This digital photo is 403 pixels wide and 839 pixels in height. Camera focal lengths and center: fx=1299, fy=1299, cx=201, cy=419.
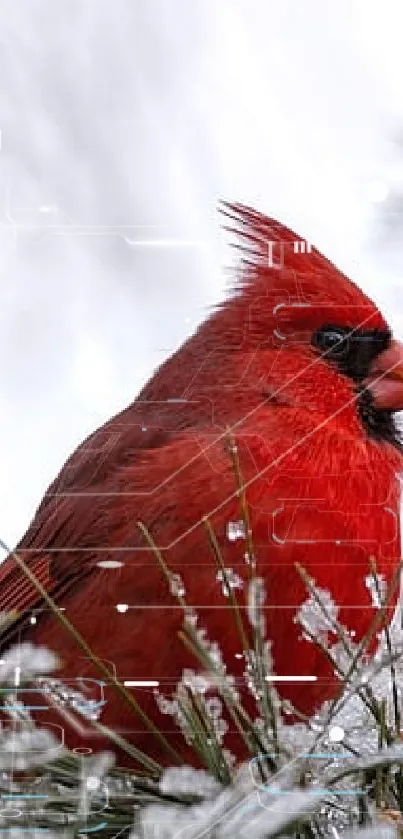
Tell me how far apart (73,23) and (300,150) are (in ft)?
0.88

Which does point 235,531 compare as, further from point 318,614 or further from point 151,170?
point 151,170

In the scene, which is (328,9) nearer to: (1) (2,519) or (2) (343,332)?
(2) (343,332)

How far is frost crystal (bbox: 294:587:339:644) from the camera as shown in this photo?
1.13 m

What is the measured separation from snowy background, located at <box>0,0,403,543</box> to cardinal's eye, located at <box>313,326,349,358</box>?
0.16 ft

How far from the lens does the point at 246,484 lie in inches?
45.8

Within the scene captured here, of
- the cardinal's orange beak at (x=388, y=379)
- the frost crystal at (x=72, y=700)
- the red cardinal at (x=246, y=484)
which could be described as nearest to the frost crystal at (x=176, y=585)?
the red cardinal at (x=246, y=484)

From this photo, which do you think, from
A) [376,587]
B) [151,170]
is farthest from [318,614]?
[151,170]

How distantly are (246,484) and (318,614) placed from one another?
0.13 metres

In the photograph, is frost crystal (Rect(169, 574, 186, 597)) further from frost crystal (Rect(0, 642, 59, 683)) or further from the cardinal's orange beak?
the cardinal's orange beak

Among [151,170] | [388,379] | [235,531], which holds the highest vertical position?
[151,170]

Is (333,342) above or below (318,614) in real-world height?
above

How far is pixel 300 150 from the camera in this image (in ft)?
4.00

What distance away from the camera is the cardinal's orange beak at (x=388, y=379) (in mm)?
1225

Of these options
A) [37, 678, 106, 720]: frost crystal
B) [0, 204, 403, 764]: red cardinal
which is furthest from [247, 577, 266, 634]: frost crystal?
[37, 678, 106, 720]: frost crystal
